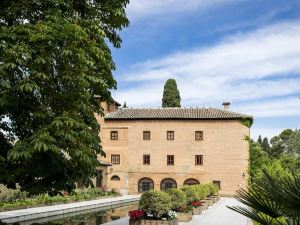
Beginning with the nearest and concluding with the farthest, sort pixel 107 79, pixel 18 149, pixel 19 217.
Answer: pixel 18 149 < pixel 107 79 < pixel 19 217

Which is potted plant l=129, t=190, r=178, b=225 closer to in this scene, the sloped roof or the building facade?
the building facade

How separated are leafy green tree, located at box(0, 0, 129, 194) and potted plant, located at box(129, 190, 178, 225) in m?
6.06

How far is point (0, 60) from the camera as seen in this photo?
8.62m

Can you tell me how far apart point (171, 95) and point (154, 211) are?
43112 mm

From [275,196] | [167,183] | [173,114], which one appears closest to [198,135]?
[173,114]

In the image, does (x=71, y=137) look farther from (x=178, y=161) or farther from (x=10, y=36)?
(x=178, y=161)

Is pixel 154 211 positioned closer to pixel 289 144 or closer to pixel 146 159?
pixel 289 144

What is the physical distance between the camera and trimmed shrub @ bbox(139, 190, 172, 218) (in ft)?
52.3

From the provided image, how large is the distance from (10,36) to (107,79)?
295cm

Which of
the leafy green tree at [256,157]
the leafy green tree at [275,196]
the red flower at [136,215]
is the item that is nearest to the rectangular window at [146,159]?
the leafy green tree at [256,157]

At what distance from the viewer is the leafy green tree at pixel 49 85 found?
840 centimetres

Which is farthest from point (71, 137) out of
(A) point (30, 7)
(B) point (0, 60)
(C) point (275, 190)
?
(C) point (275, 190)

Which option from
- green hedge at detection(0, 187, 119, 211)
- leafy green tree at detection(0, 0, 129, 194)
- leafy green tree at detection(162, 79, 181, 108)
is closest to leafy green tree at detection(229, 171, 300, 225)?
leafy green tree at detection(0, 0, 129, 194)

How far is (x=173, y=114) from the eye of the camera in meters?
47.6
